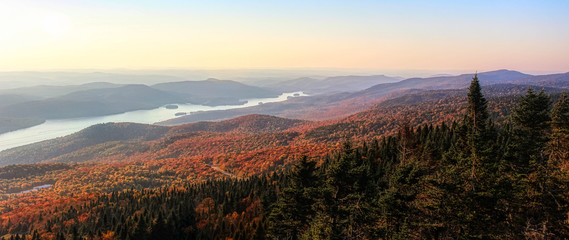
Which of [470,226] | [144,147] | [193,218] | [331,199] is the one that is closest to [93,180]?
[193,218]

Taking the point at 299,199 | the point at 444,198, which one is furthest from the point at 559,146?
the point at 299,199

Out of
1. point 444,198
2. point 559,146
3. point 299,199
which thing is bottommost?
point 299,199

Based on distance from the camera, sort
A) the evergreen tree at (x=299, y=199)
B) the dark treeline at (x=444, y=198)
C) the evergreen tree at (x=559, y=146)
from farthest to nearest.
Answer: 1. the evergreen tree at (x=559, y=146)
2. the evergreen tree at (x=299, y=199)
3. the dark treeline at (x=444, y=198)

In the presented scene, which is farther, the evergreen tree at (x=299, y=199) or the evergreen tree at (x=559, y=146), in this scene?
the evergreen tree at (x=559, y=146)

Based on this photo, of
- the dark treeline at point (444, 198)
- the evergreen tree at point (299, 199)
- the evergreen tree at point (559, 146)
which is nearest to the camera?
the dark treeline at point (444, 198)

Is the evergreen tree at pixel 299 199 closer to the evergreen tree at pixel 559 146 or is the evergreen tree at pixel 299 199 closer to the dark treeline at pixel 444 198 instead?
the dark treeline at pixel 444 198

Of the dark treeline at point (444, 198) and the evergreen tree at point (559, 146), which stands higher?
the evergreen tree at point (559, 146)

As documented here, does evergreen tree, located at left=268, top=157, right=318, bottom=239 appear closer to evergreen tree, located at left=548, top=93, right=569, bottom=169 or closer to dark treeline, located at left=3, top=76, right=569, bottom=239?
dark treeline, located at left=3, top=76, right=569, bottom=239

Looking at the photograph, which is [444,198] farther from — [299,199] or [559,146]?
[559,146]

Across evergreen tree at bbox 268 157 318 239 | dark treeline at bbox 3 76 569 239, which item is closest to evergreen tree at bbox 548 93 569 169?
dark treeline at bbox 3 76 569 239

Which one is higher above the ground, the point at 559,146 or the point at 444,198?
the point at 559,146

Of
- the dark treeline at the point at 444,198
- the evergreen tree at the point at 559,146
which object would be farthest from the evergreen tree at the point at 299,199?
the evergreen tree at the point at 559,146

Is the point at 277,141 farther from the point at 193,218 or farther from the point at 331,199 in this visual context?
the point at 331,199
